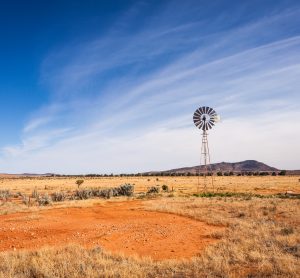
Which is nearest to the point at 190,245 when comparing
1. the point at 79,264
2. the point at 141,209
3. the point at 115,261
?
the point at 115,261

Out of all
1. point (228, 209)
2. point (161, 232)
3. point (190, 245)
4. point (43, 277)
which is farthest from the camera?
point (228, 209)

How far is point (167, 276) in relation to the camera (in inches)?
348

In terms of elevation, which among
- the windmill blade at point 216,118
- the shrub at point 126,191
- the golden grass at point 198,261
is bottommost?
the golden grass at point 198,261

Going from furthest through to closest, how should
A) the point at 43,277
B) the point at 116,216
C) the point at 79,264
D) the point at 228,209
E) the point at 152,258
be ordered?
the point at 228,209
the point at 116,216
the point at 152,258
the point at 79,264
the point at 43,277

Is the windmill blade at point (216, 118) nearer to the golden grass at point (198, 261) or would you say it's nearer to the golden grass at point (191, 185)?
the golden grass at point (191, 185)

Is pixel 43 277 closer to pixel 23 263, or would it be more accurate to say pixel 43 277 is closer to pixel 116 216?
pixel 23 263

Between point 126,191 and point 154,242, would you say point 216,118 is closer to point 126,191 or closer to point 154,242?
point 126,191

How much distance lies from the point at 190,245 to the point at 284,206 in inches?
481

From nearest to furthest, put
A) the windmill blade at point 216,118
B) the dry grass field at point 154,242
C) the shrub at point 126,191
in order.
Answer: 1. the dry grass field at point 154,242
2. the shrub at point 126,191
3. the windmill blade at point 216,118

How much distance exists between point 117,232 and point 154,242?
2.51 m

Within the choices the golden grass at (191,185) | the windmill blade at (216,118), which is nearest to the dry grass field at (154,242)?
the windmill blade at (216,118)

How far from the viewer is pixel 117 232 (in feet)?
50.4

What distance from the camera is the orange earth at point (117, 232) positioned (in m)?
12.6

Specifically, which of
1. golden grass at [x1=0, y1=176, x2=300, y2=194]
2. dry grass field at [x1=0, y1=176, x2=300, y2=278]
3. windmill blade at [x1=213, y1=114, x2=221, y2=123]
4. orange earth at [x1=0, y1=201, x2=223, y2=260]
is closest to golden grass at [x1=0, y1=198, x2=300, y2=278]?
dry grass field at [x1=0, y1=176, x2=300, y2=278]
